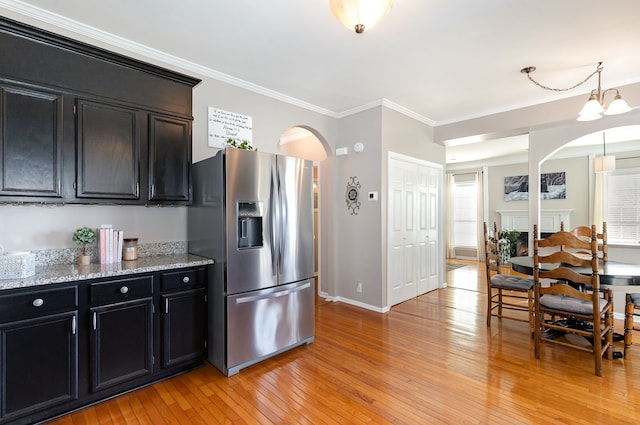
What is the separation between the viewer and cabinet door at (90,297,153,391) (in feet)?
6.88

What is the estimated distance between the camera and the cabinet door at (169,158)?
2613mm

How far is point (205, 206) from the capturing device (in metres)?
2.74

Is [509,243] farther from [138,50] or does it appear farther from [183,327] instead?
[138,50]

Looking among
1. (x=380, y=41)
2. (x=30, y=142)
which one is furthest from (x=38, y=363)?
(x=380, y=41)

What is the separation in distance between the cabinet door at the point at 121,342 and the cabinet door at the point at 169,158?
3.07 ft

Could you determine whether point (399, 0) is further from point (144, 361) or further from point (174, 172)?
point (144, 361)

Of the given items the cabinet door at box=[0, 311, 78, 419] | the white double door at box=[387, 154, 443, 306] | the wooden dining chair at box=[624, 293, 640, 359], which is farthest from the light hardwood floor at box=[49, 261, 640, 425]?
the white double door at box=[387, 154, 443, 306]

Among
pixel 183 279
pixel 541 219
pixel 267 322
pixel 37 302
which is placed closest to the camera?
pixel 37 302

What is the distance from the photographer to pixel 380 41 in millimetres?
2684

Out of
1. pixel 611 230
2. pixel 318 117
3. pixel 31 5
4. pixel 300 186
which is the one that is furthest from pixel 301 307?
pixel 611 230

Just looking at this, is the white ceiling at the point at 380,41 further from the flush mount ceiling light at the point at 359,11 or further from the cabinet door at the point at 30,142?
the cabinet door at the point at 30,142

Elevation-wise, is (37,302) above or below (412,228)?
below

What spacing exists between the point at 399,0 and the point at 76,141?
2.59 metres

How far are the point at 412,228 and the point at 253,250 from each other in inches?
114
